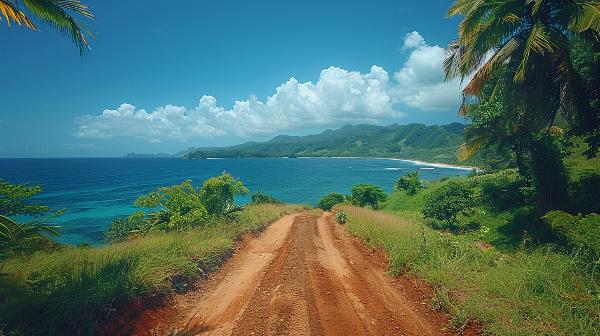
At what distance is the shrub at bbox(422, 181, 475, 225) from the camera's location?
58.4ft

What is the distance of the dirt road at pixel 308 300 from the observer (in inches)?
249

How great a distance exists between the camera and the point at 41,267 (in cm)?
694

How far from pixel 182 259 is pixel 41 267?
120 inches

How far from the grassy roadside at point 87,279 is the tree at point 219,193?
18.0ft

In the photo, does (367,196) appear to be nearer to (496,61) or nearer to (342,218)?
(342,218)

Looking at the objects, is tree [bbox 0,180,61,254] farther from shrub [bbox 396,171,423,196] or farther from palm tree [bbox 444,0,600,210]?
shrub [bbox 396,171,423,196]

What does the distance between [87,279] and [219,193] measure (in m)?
10.1

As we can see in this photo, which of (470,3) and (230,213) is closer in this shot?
(470,3)

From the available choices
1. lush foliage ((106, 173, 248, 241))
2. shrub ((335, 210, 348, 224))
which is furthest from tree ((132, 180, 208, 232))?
shrub ((335, 210, 348, 224))

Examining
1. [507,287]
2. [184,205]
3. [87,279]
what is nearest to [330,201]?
[184,205]

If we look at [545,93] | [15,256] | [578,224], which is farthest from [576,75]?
[15,256]

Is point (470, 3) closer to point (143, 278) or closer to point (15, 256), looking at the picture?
point (143, 278)

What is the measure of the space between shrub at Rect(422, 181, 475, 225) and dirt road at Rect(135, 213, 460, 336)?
8329mm

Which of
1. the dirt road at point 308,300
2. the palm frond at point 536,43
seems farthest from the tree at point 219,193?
the palm frond at point 536,43
